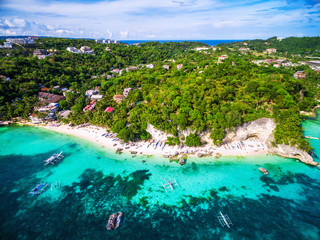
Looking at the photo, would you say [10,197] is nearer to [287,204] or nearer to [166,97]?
[166,97]

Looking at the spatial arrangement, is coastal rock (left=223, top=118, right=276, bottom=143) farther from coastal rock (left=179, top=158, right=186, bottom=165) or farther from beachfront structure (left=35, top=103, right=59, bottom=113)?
beachfront structure (left=35, top=103, right=59, bottom=113)

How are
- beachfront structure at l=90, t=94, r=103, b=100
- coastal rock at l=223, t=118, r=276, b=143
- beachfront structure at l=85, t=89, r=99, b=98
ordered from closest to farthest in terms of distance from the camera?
coastal rock at l=223, t=118, r=276, b=143 → beachfront structure at l=90, t=94, r=103, b=100 → beachfront structure at l=85, t=89, r=99, b=98

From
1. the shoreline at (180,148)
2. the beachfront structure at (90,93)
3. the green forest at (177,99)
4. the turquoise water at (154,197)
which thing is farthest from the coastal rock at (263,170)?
the beachfront structure at (90,93)

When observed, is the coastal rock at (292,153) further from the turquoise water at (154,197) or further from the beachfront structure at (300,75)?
the beachfront structure at (300,75)

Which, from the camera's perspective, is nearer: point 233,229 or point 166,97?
point 233,229

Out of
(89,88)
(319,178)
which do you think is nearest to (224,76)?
(319,178)

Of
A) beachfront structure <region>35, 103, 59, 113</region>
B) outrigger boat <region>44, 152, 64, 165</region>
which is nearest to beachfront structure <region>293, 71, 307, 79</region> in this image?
outrigger boat <region>44, 152, 64, 165</region>

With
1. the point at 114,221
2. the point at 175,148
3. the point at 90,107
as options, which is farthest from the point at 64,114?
the point at 114,221
